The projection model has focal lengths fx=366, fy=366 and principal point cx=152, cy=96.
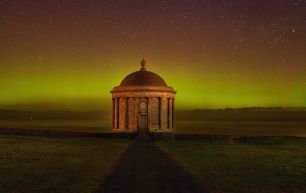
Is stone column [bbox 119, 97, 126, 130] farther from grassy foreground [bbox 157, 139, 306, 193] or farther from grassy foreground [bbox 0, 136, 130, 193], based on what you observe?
grassy foreground [bbox 157, 139, 306, 193]

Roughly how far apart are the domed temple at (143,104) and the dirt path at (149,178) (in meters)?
20.1

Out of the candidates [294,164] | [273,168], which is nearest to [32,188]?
[273,168]

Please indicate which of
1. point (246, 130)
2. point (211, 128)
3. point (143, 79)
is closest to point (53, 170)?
point (143, 79)

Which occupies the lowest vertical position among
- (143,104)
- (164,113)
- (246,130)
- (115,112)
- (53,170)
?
(246,130)

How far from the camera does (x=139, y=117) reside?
39.9m

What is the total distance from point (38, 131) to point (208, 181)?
28.9 meters

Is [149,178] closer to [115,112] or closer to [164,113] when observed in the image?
[164,113]

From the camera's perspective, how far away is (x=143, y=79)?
4034cm

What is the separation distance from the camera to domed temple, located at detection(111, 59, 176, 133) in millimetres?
39719

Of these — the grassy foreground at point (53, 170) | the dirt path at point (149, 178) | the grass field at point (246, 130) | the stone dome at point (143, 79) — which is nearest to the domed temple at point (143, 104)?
the stone dome at point (143, 79)

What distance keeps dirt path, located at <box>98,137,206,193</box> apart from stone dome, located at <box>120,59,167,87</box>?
20965 mm

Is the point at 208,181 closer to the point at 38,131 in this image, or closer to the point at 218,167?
the point at 218,167

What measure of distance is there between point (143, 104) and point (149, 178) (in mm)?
25800

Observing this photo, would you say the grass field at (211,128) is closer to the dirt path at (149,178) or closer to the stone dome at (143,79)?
the stone dome at (143,79)
